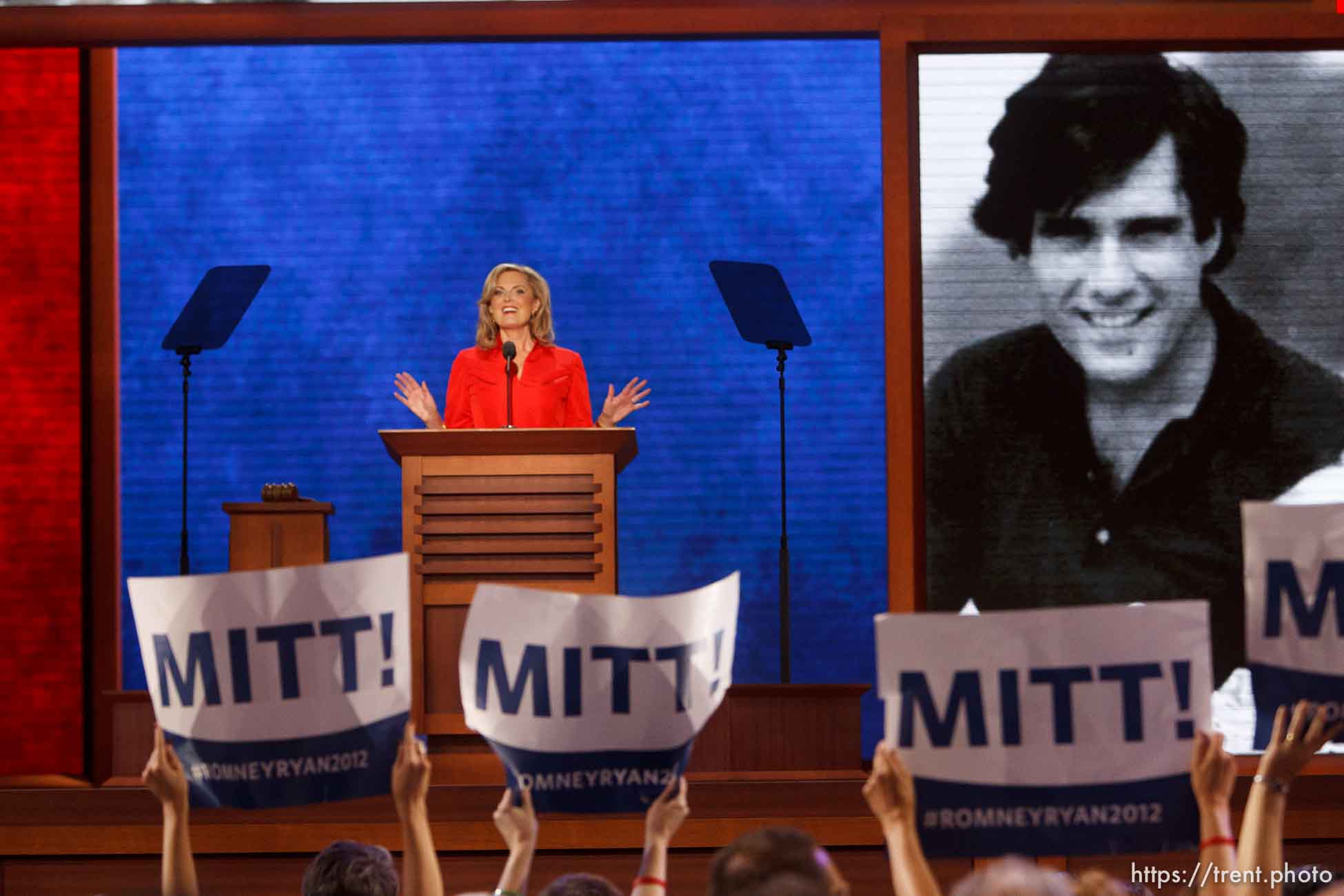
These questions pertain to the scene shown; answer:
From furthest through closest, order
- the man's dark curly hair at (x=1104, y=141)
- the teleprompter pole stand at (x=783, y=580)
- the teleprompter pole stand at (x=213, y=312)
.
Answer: the teleprompter pole stand at (x=213, y=312), the man's dark curly hair at (x=1104, y=141), the teleprompter pole stand at (x=783, y=580)

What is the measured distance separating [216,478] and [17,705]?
147 centimetres

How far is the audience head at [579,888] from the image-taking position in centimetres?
212

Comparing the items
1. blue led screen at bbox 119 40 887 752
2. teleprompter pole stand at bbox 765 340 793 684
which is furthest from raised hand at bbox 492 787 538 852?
blue led screen at bbox 119 40 887 752

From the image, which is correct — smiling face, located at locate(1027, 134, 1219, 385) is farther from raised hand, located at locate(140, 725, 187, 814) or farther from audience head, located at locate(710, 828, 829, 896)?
audience head, located at locate(710, 828, 829, 896)

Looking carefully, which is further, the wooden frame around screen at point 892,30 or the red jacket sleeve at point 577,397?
the red jacket sleeve at point 577,397

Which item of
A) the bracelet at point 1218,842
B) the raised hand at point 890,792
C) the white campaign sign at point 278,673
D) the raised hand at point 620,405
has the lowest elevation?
the bracelet at point 1218,842

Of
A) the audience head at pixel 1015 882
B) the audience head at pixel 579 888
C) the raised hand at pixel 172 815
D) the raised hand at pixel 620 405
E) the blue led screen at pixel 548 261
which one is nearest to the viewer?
the audience head at pixel 1015 882

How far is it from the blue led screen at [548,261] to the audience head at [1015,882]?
511 cm

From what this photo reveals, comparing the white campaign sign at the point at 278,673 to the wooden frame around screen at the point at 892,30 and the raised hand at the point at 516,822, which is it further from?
the wooden frame around screen at the point at 892,30

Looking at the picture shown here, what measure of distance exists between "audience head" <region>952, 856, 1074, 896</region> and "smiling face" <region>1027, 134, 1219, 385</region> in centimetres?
358

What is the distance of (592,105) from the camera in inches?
268

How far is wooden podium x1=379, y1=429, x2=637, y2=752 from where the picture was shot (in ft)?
14.0

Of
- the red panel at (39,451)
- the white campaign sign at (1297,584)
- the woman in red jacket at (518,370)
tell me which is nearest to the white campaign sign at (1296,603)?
the white campaign sign at (1297,584)

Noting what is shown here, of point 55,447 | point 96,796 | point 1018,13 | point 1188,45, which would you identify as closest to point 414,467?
point 96,796
